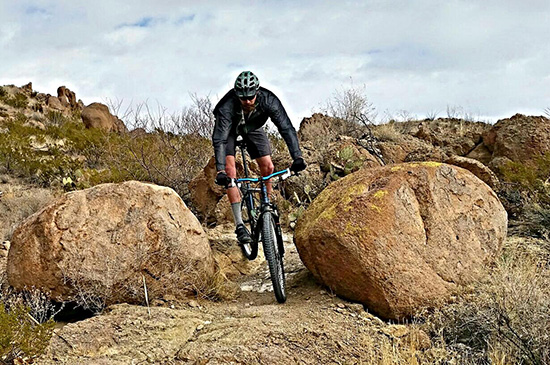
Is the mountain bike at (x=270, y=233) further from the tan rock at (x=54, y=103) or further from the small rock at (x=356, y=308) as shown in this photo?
the tan rock at (x=54, y=103)

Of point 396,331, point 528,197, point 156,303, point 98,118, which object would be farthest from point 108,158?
point 98,118

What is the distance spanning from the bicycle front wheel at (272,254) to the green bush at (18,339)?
2090 mm

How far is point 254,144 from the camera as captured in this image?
6348 mm

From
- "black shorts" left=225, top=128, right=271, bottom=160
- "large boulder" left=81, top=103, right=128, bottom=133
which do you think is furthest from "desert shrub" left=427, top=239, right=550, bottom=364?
"large boulder" left=81, top=103, right=128, bottom=133

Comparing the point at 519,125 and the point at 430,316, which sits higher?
the point at 519,125

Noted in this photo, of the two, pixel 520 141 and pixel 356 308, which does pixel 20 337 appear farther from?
pixel 520 141

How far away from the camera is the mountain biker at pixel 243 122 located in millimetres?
5660

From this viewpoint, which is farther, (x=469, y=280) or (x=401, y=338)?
(x=469, y=280)

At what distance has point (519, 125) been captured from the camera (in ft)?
35.0

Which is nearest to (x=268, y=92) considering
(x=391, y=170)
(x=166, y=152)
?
(x=391, y=170)

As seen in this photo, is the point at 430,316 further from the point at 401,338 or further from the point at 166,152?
the point at 166,152

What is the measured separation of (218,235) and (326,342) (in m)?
3.72

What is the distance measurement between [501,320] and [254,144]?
3.15 m

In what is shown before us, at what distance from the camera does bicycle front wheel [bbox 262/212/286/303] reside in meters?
5.37
